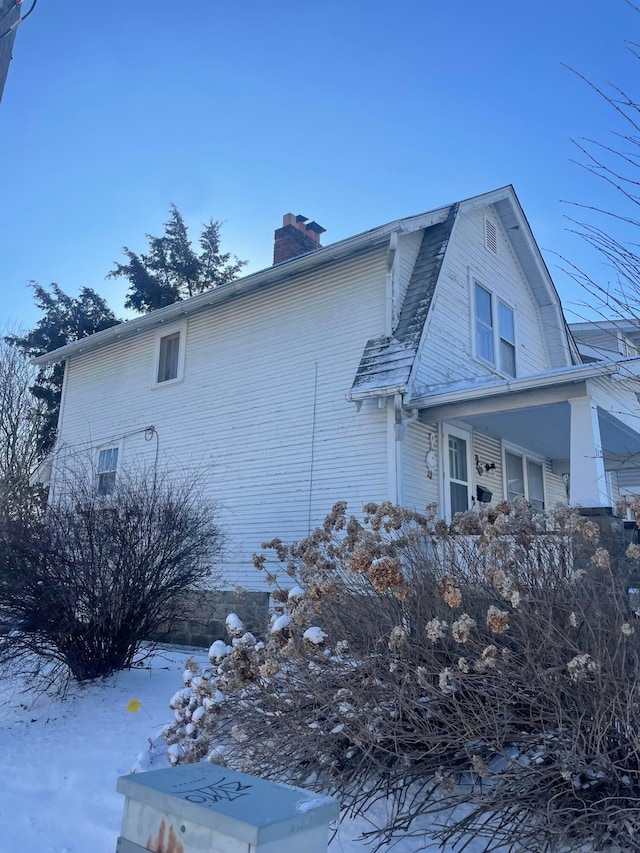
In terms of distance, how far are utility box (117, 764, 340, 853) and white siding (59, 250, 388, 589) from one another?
706cm

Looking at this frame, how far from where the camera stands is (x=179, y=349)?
1254cm

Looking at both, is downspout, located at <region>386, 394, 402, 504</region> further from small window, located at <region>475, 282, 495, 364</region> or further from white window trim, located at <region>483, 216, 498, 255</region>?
white window trim, located at <region>483, 216, 498, 255</region>

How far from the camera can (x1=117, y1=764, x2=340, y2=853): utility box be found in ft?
5.13

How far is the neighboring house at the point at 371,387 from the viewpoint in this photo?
884 centimetres

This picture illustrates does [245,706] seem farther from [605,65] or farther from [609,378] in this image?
[609,378]

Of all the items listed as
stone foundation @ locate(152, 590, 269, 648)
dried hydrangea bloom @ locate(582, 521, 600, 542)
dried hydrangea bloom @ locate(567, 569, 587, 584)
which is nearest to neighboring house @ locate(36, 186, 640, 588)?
stone foundation @ locate(152, 590, 269, 648)

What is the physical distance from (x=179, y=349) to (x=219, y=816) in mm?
11487

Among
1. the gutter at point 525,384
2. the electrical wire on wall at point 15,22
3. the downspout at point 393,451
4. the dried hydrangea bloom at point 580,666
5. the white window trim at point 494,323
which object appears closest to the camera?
the dried hydrangea bloom at point 580,666

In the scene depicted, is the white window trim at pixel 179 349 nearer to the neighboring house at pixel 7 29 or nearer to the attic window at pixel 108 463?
the attic window at pixel 108 463

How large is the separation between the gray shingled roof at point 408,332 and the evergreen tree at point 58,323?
16.7 meters

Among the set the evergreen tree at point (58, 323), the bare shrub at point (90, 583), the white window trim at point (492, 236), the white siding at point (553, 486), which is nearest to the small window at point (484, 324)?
the white window trim at point (492, 236)

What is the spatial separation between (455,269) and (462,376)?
1867 mm

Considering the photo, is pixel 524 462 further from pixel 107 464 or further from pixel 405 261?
pixel 107 464

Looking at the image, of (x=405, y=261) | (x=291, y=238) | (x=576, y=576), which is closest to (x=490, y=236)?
(x=405, y=261)
